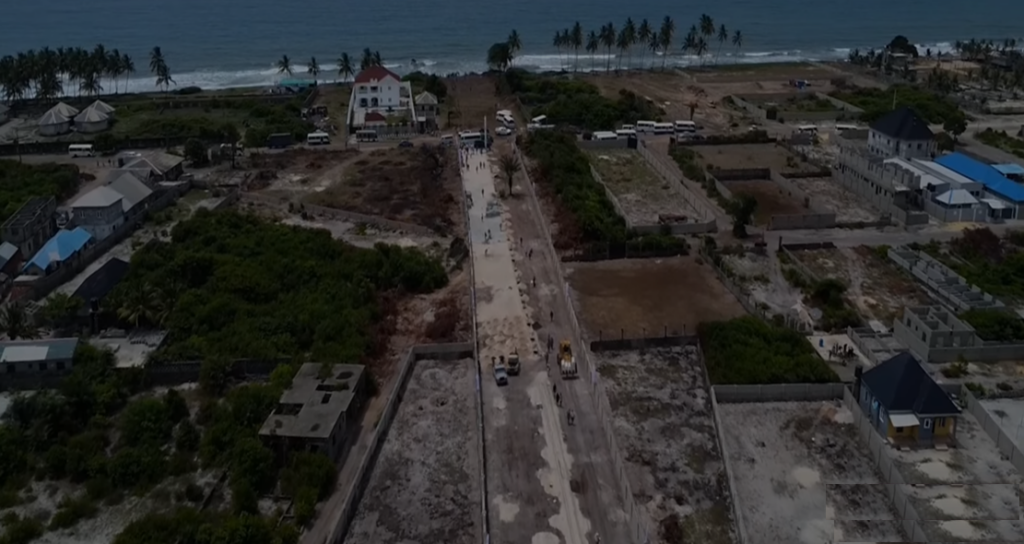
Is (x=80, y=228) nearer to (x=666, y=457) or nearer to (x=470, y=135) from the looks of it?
(x=470, y=135)

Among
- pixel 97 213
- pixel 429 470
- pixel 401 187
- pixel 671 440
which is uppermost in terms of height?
pixel 97 213

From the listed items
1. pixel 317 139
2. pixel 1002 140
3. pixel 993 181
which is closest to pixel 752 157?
pixel 993 181

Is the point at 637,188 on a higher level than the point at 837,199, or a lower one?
higher

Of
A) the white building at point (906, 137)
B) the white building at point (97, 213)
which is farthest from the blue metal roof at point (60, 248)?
the white building at point (906, 137)

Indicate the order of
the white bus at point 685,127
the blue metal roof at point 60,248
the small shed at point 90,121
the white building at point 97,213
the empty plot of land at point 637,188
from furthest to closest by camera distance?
the small shed at point 90,121 < the white bus at point 685,127 < the empty plot of land at point 637,188 < the white building at point 97,213 < the blue metal roof at point 60,248

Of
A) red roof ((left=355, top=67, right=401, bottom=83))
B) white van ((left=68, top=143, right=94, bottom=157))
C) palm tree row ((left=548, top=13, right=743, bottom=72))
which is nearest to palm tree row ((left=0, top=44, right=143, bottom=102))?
white van ((left=68, top=143, right=94, bottom=157))

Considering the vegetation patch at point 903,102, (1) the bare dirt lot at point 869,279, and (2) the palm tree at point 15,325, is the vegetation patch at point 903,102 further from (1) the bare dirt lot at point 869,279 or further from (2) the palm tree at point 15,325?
(2) the palm tree at point 15,325

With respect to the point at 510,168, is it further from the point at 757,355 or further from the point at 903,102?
the point at 903,102
